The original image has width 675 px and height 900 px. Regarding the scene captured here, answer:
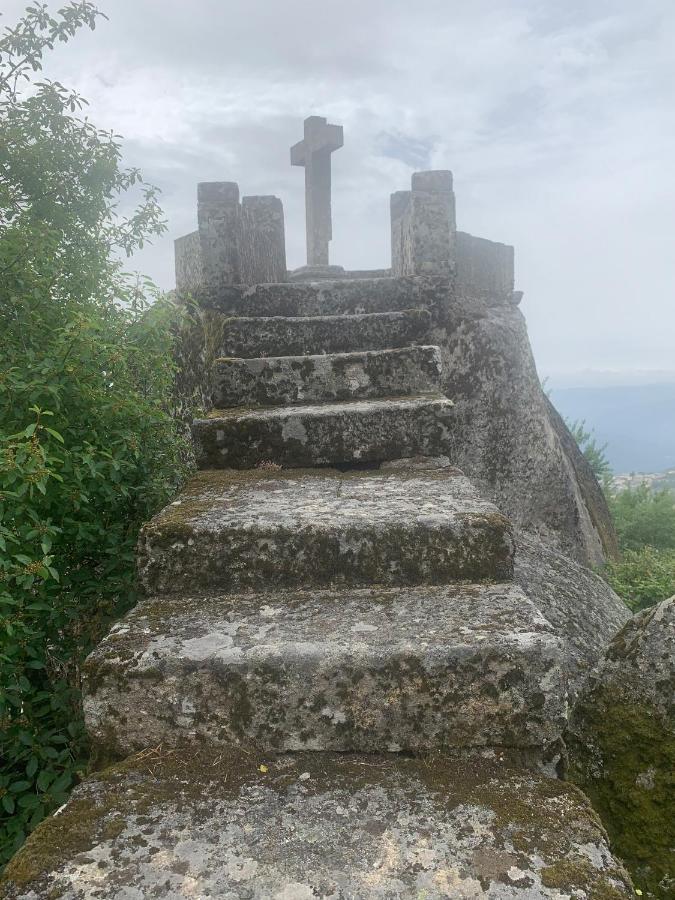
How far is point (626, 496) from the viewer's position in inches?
382

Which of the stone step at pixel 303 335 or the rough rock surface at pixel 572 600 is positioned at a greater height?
the stone step at pixel 303 335

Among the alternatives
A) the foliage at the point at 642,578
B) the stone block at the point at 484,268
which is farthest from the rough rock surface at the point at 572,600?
the stone block at the point at 484,268

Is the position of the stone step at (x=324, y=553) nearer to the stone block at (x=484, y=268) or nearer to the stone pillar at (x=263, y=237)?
the stone pillar at (x=263, y=237)

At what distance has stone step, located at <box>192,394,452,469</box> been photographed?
3.45 metres

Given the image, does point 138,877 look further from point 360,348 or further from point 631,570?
point 631,570

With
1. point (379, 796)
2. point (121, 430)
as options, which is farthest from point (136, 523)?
point (379, 796)

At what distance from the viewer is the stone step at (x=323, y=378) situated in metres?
4.00

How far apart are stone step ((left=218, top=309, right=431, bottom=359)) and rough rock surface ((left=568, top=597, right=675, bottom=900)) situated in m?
2.87

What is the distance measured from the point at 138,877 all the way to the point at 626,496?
9.57 m

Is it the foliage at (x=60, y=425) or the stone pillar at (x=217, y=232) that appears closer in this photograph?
the foliage at (x=60, y=425)

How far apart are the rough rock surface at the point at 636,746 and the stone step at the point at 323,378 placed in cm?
213

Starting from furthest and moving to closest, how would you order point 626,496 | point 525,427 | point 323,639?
point 626,496 < point 525,427 < point 323,639

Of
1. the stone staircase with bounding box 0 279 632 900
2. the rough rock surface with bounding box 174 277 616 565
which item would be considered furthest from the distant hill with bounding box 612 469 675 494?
the stone staircase with bounding box 0 279 632 900

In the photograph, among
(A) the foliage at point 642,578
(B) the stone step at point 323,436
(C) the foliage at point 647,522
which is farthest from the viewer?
(C) the foliage at point 647,522
